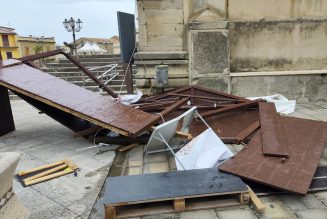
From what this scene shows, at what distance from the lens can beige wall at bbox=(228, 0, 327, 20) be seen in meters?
6.66

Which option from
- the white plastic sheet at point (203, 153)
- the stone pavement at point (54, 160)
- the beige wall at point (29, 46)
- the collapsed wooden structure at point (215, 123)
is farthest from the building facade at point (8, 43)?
the white plastic sheet at point (203, 153)

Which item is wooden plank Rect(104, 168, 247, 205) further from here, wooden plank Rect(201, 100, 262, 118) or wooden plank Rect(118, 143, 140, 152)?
wooden plank Rect(201, 100, 262, 118)

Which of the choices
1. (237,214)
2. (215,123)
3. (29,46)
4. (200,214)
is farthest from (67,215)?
(29,46)

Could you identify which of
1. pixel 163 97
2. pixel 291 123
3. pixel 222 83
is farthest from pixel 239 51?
pixel 291 123

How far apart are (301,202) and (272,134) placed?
130 centimetres

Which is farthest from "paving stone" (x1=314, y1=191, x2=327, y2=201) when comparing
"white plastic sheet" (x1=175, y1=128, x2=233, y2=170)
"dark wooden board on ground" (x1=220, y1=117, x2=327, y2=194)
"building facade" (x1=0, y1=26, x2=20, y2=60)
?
"building facade" (x1=0, y1=26, x2=20, y2=60)

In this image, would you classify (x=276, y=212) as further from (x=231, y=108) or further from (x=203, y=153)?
(x=231, y=108)

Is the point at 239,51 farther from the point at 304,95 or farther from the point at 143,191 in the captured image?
the point at 143,191

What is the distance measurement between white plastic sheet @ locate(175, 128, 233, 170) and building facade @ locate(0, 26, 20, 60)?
157 ft

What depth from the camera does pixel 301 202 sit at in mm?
2846

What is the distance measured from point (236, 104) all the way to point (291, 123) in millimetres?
1160

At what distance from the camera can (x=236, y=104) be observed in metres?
5.45

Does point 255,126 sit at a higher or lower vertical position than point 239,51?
lower

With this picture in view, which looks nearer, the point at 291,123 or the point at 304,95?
the point at 291,123
